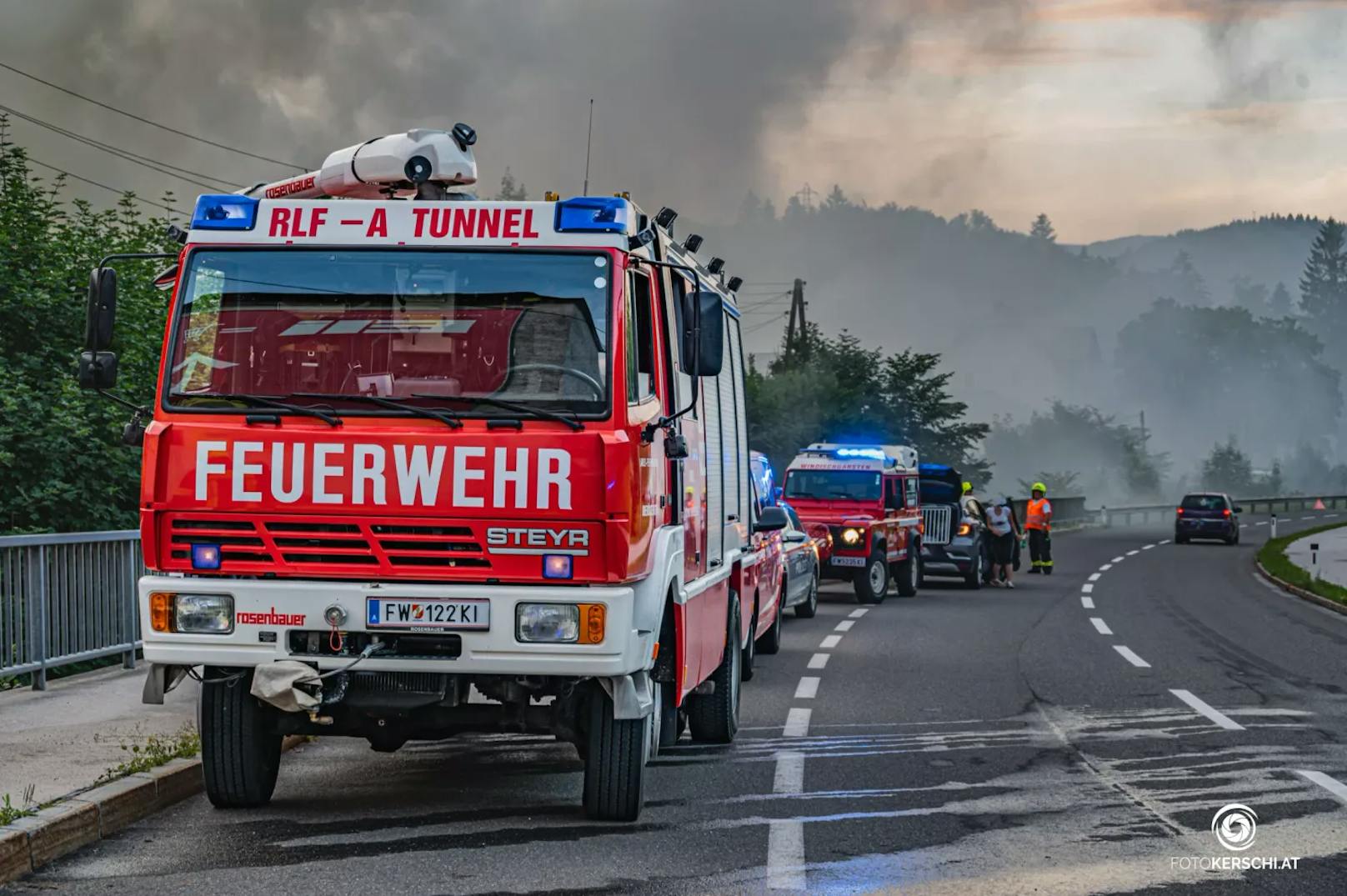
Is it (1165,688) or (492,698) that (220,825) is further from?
(1165,688)

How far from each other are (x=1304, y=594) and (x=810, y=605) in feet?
37.3

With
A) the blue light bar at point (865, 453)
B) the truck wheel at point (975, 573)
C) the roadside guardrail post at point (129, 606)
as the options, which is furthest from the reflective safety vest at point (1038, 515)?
the roadside guardrail post at point (129, 606)

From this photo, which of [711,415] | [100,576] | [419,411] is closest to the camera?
[419,411]

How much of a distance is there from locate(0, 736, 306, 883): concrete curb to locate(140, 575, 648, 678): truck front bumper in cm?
74

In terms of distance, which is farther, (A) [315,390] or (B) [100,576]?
(B) [100,576]

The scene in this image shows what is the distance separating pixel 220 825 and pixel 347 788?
1.11m

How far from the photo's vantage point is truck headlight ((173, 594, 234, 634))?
7152mm

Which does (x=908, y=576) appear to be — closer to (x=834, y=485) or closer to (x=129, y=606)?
(x=834, y=485)

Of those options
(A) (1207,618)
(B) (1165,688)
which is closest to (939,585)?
(A) (1207,618)

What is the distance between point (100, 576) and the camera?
41.3 feet

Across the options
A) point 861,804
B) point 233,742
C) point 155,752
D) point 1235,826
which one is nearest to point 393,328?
point 233,742

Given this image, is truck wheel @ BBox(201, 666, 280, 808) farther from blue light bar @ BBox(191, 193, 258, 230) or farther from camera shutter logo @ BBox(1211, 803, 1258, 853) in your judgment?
camera shutter logo @ BBox(1211, 803, 1258, 853)

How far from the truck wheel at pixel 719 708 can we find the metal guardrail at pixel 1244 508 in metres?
64.6

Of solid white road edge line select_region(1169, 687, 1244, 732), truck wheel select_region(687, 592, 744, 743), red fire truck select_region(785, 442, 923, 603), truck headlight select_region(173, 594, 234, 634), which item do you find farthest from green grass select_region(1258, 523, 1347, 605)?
truck headlight select_region(173, 594, 234, 634)
